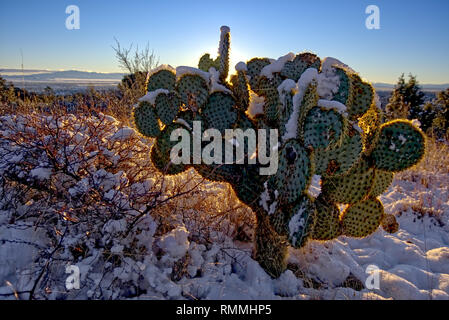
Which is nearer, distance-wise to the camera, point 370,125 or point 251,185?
point 370,125

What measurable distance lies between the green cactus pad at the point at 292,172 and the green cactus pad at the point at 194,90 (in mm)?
715

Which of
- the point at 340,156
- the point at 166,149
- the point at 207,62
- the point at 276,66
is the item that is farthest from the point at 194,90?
the point at 340,156

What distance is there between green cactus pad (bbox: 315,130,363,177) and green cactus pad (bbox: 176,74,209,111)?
0.90 metres

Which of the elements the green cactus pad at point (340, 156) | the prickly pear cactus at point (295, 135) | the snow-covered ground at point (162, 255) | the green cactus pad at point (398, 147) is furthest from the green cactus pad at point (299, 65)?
the snow-covered ground at point (162, 255)

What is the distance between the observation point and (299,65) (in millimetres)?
1936

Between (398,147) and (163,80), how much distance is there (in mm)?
1795

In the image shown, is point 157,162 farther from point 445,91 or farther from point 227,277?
point 445,91

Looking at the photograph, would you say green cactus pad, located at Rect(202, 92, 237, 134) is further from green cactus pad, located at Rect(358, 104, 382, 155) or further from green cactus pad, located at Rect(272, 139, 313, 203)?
green cactus pad, located at Rect(358, 104, 382, 155)

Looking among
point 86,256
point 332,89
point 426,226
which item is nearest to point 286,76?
point 332,89

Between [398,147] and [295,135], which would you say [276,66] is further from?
[398,147]

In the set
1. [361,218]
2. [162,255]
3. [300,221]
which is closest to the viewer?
[300,221]

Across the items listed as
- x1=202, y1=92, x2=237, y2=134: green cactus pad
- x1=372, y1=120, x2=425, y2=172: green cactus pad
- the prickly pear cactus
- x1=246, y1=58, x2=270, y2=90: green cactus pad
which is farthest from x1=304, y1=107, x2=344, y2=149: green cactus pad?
x1=246, y1=58, x2=270, y2=90: green cactus pad

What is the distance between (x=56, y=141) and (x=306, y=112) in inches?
78.0

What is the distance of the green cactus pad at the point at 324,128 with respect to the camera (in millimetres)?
1550
